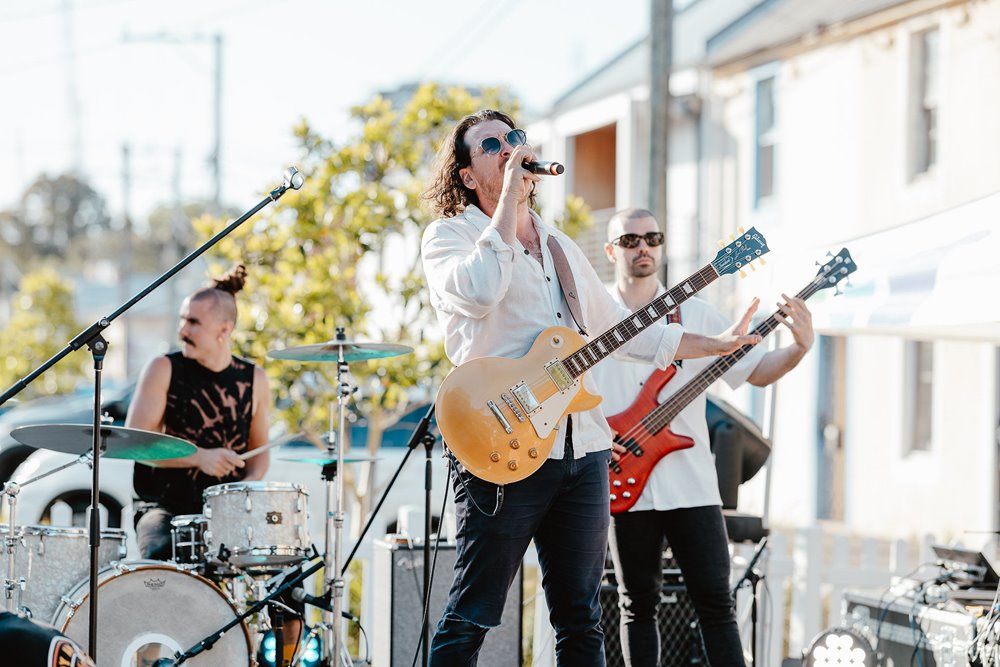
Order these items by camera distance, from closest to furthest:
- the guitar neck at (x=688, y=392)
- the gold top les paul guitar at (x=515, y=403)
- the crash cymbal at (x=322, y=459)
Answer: the gold top les paul guitar at (x=515, y=403)
the guitar neck at (x=688, y=392)
the crash cymbal at (x=322, y=459)

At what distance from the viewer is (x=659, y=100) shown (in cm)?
982

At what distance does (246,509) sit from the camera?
197 inches

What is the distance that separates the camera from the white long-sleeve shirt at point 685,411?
4.78m

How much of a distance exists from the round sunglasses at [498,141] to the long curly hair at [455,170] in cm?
10

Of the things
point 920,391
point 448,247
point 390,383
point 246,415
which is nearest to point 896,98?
point 920,391

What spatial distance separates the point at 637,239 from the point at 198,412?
2063 mm

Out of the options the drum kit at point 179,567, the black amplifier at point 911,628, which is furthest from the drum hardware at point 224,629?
the black amplifier at point 911,628

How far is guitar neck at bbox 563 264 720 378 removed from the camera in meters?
3.88

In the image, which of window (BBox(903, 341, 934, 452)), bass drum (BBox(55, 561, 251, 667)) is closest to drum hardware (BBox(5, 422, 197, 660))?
bass drum (BBox(55, 561, 251, 667))

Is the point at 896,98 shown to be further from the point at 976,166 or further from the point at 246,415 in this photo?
the point at 246,415

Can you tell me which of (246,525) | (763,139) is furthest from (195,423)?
(763,139)

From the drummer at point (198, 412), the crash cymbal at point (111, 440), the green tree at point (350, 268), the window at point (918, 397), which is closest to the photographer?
the crash cymbal at point (111, 440)

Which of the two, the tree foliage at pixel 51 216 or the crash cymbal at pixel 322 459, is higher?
the tree foliage at pixel 51 216

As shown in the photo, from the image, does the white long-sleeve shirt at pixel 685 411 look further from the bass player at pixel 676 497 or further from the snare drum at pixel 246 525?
the snare drum at pixel 246 525
